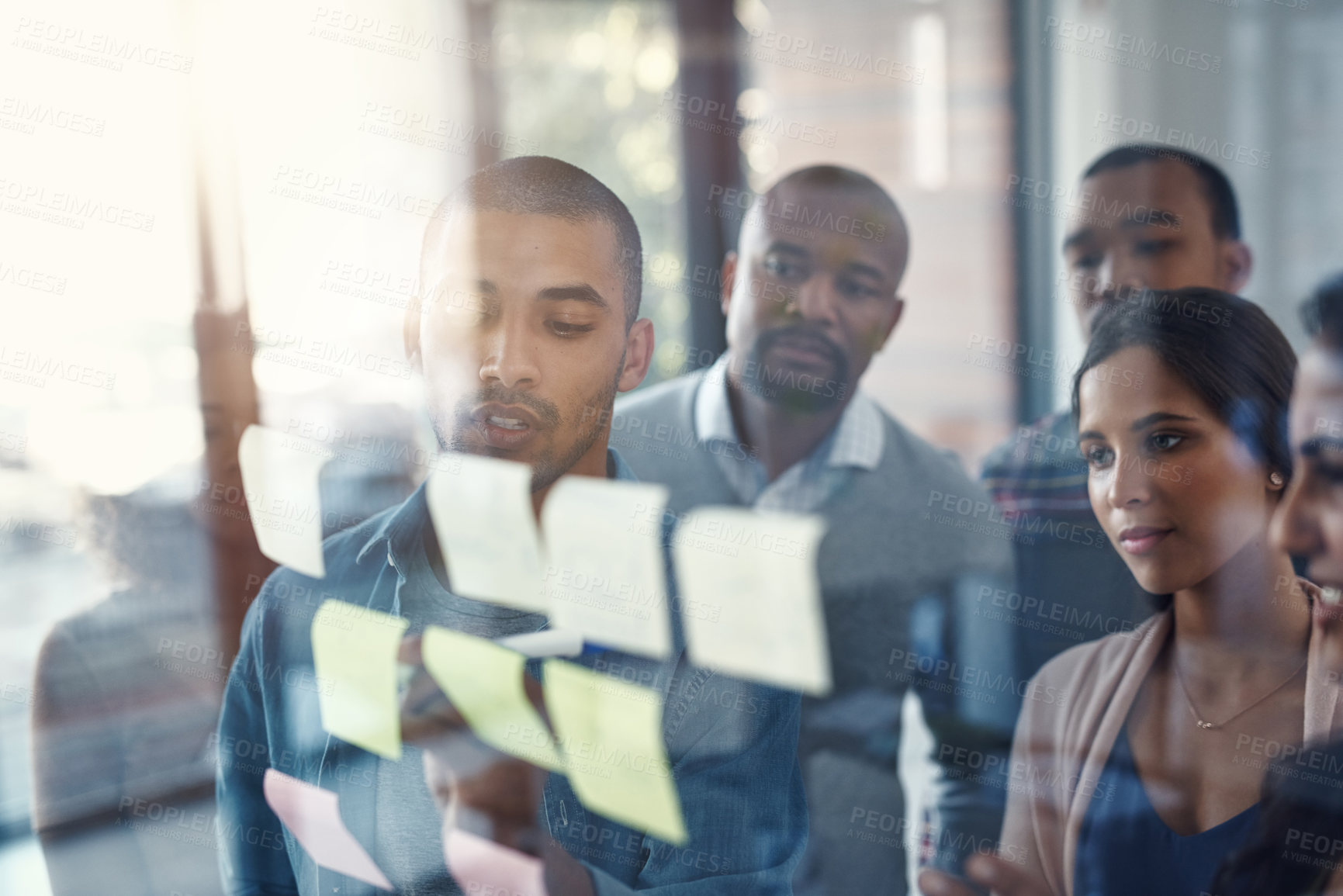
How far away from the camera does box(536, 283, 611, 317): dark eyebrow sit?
1.11 m

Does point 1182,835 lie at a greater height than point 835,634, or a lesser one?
lesser

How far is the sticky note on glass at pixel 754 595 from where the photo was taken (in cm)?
134

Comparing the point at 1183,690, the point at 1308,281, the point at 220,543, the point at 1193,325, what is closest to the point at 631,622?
the point at 220,543

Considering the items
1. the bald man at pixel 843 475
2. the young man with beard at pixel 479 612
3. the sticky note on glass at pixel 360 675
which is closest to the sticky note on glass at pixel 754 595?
the bald man at pixel 843 475

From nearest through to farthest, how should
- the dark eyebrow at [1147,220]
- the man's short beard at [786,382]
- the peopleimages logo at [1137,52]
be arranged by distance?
Answer: the dark eyebrow at [1147,220]
the man's short beard at [786,382]
the peopleimages logo at [1137,52]

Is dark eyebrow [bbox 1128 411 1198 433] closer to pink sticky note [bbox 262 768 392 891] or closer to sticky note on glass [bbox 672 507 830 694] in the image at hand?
sticky note on glass [bbox 672 507 830 694]

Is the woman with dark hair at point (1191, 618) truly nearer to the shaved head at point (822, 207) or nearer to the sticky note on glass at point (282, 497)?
the shaved head at point (822, 207)

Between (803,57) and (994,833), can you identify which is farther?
(803,57)

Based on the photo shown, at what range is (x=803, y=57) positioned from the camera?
91.7 inches

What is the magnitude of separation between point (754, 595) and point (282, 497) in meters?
0.70

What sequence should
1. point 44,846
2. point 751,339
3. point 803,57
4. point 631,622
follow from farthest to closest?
point 803,57, point 751,339, point 631,622, point 44,846

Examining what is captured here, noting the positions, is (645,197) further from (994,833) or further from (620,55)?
(994,833)

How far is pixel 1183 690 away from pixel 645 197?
112 centimetres

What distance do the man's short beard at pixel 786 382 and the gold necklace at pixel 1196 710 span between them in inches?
23.2
